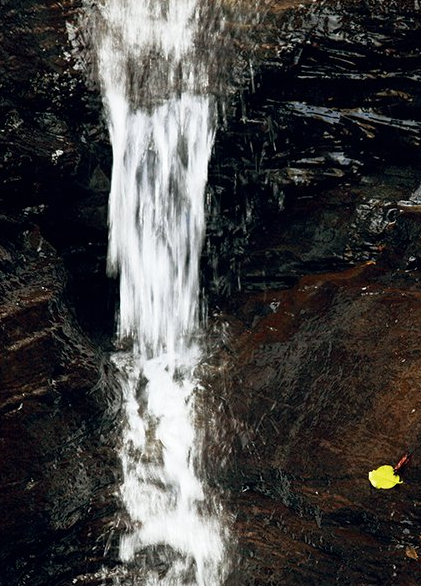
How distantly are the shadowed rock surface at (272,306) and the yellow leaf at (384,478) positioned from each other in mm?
48

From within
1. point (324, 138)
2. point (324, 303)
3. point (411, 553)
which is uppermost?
point (324, 138)

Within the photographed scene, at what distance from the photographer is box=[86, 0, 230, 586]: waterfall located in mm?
4398

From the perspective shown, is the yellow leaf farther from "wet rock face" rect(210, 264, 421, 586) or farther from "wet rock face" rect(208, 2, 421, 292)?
"wet rock face" rect(208, 2, 421, 292)

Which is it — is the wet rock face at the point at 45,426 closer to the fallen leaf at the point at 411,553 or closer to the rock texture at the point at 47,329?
the rock texture at the point at 47,329

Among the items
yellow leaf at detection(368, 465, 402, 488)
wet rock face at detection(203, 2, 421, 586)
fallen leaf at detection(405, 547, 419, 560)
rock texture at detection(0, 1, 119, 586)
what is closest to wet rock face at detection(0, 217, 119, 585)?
rock texture at detection(0, 1, 119, 586)

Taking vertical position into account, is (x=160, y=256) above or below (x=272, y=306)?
above

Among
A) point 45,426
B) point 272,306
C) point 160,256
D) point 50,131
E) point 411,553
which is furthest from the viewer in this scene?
point 160,256

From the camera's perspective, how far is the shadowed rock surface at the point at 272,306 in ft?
13.4

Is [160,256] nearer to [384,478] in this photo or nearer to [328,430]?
[328,430]

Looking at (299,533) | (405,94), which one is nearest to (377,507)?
(299,533)

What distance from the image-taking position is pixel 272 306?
4.69 metres

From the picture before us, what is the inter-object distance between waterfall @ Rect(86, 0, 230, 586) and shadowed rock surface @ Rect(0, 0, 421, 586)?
0.11 m

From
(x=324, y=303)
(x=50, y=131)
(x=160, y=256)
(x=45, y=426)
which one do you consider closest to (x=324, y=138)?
(x=324, y=303)

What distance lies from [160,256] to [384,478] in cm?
191
